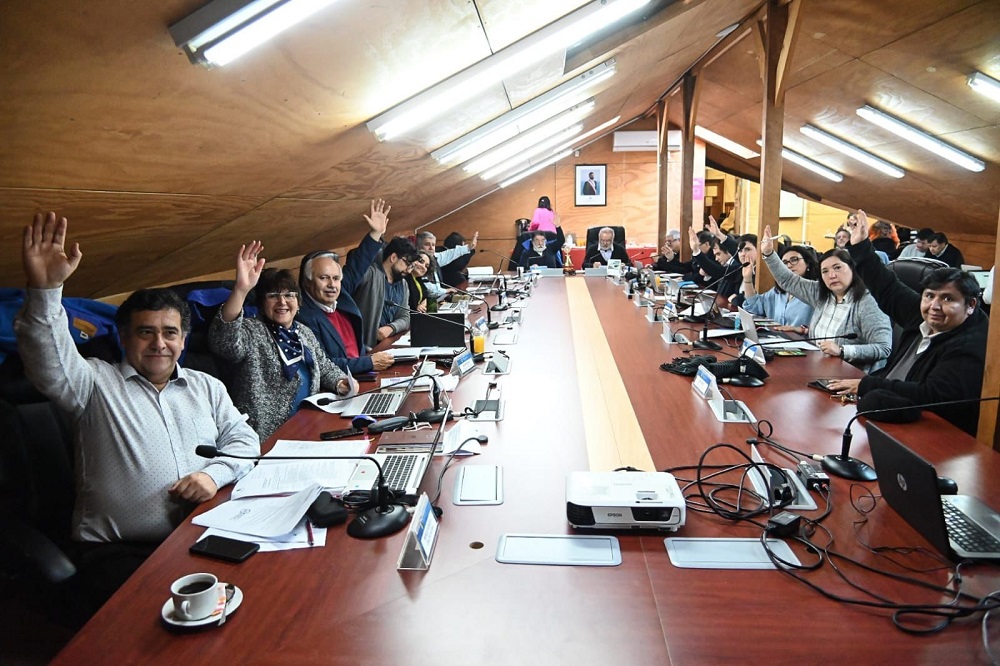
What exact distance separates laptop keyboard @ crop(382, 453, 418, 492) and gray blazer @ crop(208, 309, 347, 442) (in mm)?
780

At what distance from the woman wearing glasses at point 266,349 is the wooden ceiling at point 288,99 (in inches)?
16.1

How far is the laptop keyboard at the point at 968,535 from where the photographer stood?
4.04ft

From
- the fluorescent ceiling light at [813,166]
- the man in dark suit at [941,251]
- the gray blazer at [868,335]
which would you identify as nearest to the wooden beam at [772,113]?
the gray blazer at [868,335]

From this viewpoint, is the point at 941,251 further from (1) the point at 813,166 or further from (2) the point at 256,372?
(2) the point at 256,372

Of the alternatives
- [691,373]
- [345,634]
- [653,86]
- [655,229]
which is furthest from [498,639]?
[655,229]

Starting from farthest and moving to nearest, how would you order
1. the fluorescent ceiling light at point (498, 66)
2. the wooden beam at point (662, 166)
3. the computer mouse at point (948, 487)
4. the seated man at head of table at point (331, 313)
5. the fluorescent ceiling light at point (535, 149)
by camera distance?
the wooden beam at point (662, 166)
the fluorescent ceiling light at point (535, 149)
the seated man at head of table at point (331, 313)
the fluorescent ceiling light at point (498, 66)
the computer mouse at point (948, 487)

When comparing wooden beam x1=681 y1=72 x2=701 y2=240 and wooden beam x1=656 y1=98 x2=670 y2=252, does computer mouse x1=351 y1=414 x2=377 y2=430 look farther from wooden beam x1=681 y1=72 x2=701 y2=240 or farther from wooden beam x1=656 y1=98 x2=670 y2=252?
wooden beam x1=656 y1=98 x2=670 y2=252

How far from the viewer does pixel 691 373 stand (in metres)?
2.58

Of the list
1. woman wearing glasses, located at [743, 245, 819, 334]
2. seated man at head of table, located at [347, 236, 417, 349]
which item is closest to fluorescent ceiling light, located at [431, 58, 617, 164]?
seated man at head of table, located at [347, 236, 417, 349]

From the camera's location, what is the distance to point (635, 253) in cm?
1035

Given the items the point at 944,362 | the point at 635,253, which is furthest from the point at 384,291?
the point at 635,253

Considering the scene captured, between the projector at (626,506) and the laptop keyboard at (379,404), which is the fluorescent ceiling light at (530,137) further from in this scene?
the projector at (626,506)

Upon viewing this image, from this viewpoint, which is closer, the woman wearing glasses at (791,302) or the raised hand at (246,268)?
the raised hand at (246,268)

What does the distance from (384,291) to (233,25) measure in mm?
2525
